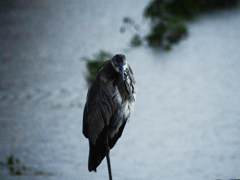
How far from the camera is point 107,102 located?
3852 millimetres

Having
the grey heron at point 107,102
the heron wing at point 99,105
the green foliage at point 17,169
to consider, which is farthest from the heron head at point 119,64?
the green foliage at point 17,169

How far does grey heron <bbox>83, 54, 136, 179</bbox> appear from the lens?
12.5 feet

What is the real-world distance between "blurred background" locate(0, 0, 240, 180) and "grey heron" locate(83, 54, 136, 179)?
6.13 ft

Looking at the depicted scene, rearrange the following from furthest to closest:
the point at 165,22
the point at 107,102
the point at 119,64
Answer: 1. the point at 165,22
2. the point at 107,102
3. the point at 119,64

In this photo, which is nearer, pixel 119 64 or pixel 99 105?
pixel 119 64

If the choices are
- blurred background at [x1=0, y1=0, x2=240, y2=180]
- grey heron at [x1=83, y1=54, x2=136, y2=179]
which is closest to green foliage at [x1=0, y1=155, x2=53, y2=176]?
blurred background at [x1=0, y1=0, x2=240, y2=180]

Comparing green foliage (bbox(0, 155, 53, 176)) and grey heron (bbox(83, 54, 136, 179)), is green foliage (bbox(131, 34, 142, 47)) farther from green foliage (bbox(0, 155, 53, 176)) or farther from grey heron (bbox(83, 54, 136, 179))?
grey heron (bbox(83, 54, 136, 179))

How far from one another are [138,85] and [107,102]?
5.70 metres

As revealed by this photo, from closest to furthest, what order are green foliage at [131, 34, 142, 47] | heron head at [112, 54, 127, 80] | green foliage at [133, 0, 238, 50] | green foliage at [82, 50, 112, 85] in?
heron head at [112, 54, 127, 80] → green foliage at [82, 50, 112, 85] → green foliage at [133, 0, 238, 50] → green foliage at [131, 34, 142, 47]

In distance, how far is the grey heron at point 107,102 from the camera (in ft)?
12.5

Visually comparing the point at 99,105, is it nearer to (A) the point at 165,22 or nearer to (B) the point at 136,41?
(A) the point at 165,22

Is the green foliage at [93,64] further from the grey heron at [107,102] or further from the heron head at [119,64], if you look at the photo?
the heron head at [119,64]

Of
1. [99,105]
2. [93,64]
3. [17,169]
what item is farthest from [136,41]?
[99,105]

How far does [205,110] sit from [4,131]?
164 inches
